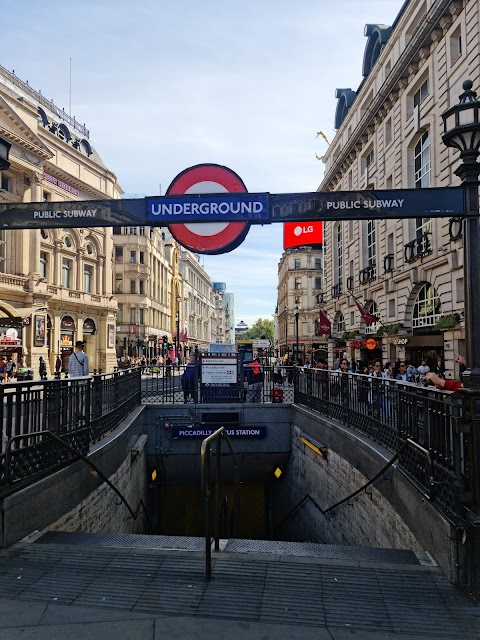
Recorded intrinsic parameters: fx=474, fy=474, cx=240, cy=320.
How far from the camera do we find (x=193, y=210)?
17.6 ft

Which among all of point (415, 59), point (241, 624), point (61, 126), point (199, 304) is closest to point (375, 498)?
point (241, 624)

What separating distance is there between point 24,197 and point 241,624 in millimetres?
36461

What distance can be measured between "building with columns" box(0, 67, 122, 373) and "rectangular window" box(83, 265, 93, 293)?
0.32ft

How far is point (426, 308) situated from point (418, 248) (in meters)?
2.90

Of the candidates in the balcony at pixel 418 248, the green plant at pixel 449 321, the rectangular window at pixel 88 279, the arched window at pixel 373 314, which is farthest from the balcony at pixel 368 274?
the rectangular window at pixel 88 279

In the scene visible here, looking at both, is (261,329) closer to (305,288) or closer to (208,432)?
(305,288)

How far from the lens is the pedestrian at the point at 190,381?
13.8 metres

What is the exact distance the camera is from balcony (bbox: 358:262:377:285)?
96.0 feet

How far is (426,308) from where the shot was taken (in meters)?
22.7

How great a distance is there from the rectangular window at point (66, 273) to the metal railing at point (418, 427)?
36507 millimetres

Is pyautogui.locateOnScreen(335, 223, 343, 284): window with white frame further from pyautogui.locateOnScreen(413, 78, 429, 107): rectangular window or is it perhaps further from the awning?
the awning

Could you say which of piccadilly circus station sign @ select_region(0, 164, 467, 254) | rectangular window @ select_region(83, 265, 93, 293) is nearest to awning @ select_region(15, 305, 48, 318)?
rectangular window @ select_region(83, 265, 93, 293)

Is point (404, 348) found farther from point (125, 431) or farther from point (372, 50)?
point (372, 50)

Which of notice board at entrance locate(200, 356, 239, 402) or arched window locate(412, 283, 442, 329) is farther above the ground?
arched window locate(412, 283, 442, 329)
